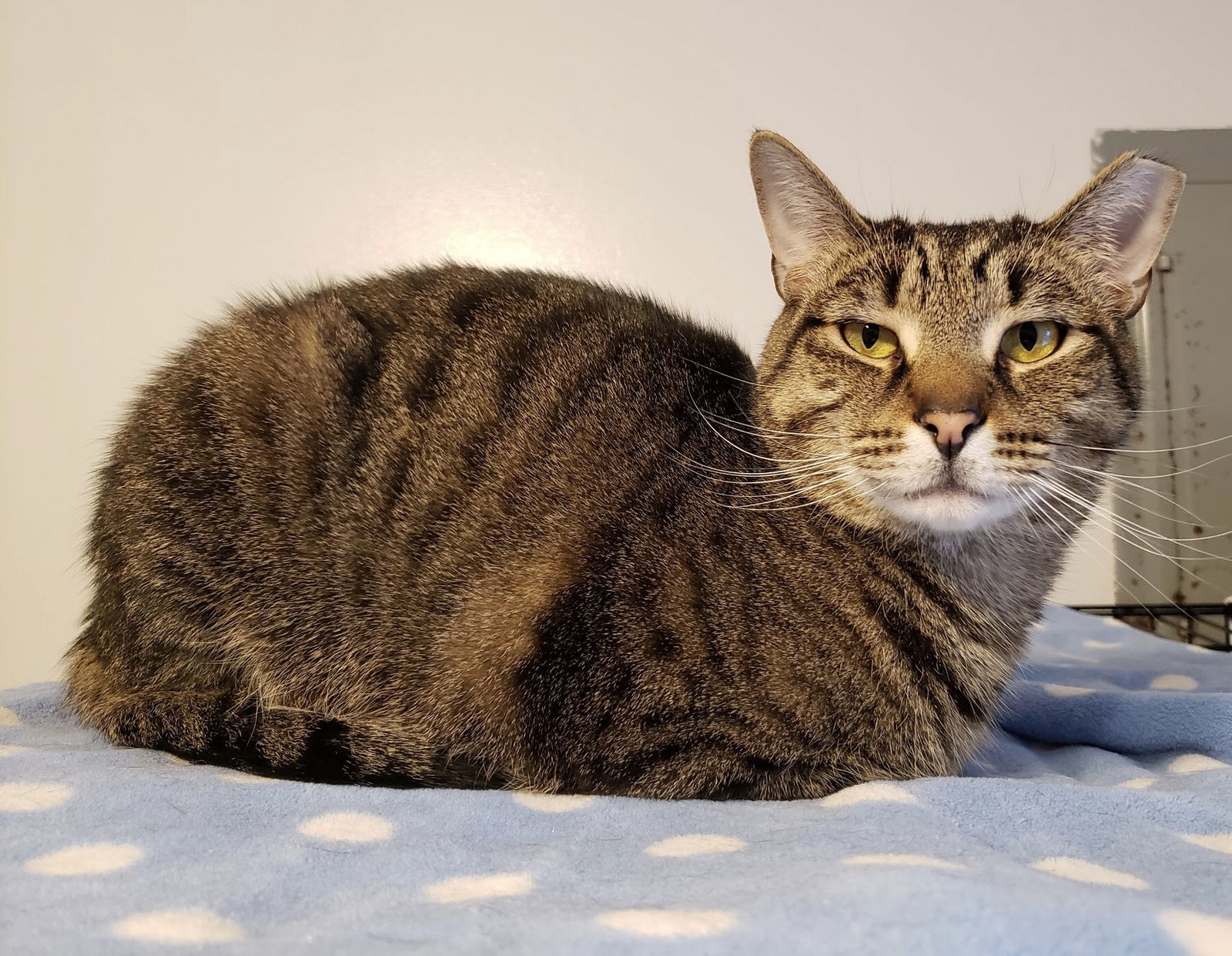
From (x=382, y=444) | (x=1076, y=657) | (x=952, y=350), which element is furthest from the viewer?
(x=1076, y=657)

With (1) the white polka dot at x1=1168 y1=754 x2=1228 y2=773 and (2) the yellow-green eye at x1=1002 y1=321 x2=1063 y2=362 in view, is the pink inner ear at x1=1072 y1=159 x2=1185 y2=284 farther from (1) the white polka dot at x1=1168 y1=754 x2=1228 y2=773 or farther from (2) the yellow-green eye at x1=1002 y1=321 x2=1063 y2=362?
(1) the white polka dot at x1=1168 y1=754 x2=1228 y2=773

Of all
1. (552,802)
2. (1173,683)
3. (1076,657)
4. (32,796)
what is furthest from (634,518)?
(1076,657)

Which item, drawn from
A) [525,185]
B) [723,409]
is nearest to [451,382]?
[723,409]

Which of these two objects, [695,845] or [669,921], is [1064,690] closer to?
[695,845]

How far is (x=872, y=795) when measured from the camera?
2.90 ft

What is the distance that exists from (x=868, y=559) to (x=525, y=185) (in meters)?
1.71

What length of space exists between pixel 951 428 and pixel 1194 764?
59 cm

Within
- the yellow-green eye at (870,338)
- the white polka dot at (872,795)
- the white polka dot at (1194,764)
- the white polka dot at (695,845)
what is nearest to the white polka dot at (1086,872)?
the white polka dot at (872,795)

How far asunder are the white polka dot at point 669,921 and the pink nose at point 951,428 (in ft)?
1.79

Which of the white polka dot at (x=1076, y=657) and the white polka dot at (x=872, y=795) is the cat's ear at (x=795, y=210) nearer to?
the white polka dot at (x=872, y=795)

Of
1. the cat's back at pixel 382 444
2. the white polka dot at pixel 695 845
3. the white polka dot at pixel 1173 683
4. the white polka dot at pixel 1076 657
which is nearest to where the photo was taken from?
the white polka dot at pixel 695 845

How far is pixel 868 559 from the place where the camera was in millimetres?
1102

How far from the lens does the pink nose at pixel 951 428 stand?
941 millimetres

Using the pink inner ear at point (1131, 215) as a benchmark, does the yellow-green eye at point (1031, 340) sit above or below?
below
